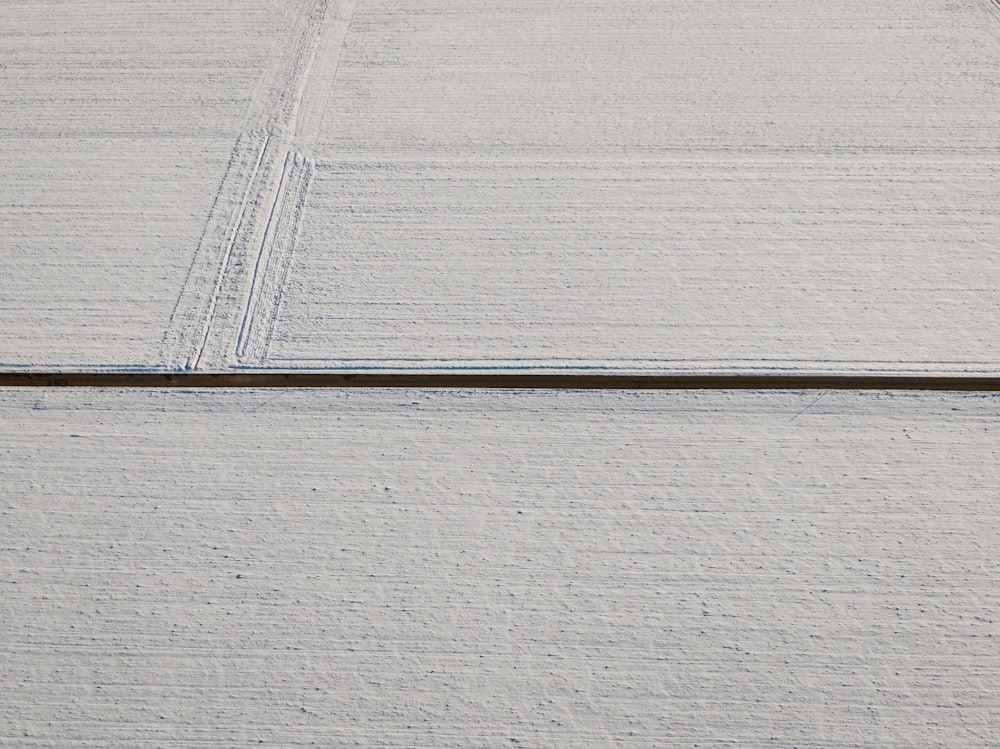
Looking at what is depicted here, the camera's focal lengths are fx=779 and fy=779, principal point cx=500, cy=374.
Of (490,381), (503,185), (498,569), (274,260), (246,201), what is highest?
(503,185)

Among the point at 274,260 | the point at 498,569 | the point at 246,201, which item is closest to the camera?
the point at 498,569

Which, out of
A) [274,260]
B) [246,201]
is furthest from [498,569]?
[246,201]

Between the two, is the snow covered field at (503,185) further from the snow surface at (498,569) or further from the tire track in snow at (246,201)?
the snow surface at (498,569)

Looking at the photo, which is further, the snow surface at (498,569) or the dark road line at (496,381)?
the dark road line at (496,381)

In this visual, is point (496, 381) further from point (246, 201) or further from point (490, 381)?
point (246, 201)

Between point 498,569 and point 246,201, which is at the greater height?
point 246,201

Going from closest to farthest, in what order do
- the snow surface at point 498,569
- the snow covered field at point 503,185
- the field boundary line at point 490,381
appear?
the snow surface at point 498,569 < the field boundary line at point 490,381 < the snow covered field at point 503,185

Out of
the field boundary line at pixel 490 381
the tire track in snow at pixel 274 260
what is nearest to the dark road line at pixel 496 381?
the field boundary line at pixel 490 381

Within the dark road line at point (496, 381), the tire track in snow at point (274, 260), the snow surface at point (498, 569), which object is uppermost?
the tire track in snow at point (274, 260)
